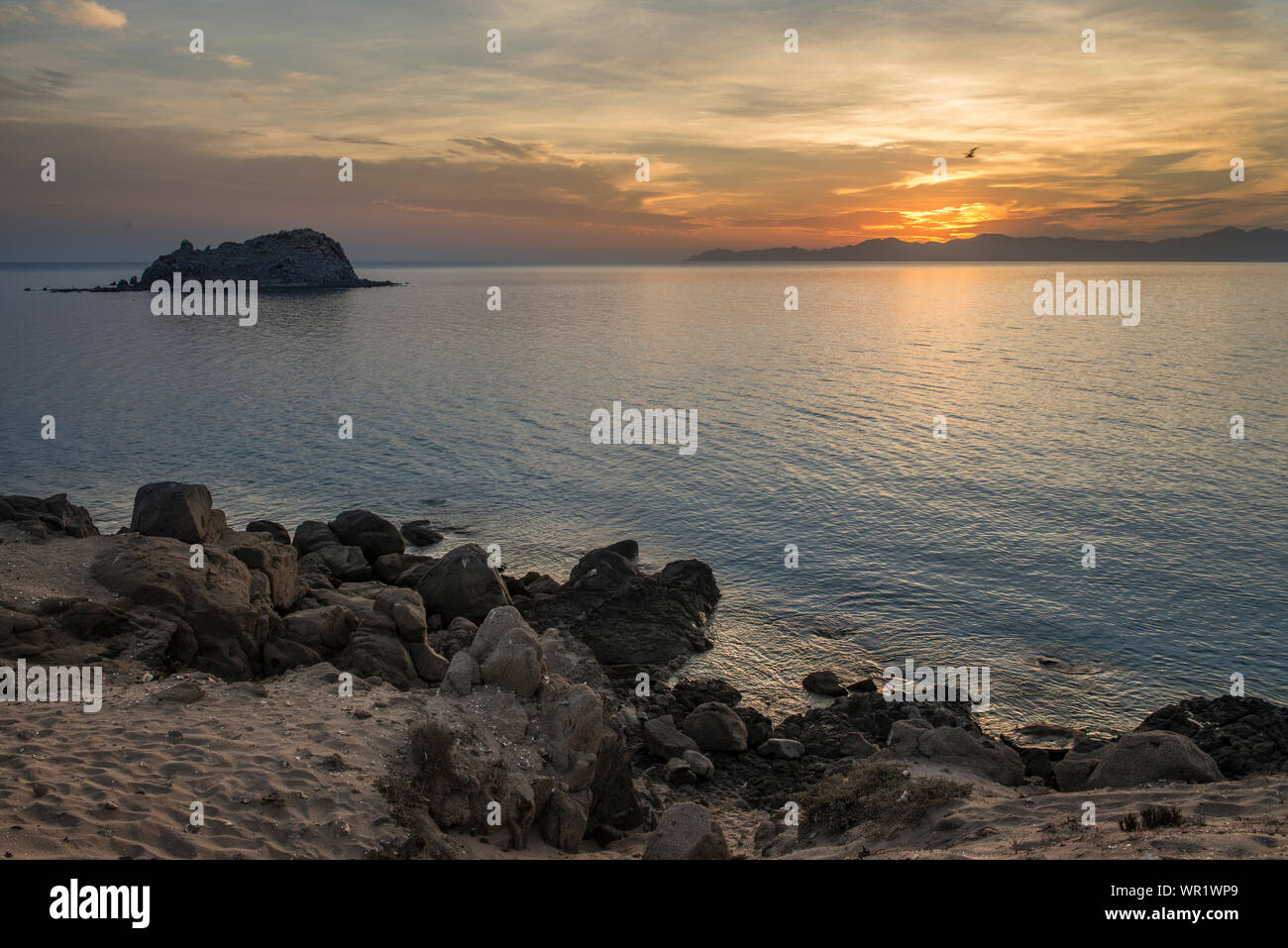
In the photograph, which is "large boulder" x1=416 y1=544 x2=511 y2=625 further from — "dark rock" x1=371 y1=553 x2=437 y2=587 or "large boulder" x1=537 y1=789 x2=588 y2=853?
"large boulder" x1=537 y1=789 x2=588 y2=853

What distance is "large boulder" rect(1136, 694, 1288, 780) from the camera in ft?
61.7

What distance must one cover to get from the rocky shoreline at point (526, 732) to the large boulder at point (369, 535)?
692 centimetres

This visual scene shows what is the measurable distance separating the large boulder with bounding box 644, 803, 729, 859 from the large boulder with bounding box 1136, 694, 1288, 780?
13.1 m

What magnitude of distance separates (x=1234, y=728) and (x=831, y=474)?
2694 centimetres

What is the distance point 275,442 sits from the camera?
2112 inches

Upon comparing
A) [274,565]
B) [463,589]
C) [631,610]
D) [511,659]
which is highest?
[274,565]

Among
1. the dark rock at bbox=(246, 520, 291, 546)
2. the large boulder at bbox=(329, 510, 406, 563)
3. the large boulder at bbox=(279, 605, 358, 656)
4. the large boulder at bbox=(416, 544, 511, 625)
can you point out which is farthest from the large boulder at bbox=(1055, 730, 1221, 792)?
the dark rock at bbox=(246, 520, 291, 546)

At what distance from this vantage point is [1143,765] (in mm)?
16938

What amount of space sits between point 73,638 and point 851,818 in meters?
16.9

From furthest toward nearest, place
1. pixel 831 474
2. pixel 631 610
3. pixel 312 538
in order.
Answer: pixel 831 474 < pixel 312 538 < pixel 631 610

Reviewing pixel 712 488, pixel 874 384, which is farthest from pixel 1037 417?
pixel 712 488
